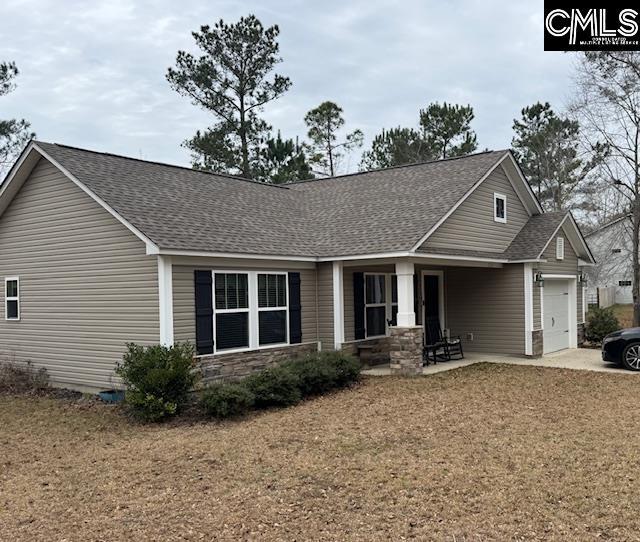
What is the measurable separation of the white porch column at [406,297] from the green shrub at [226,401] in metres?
4.05

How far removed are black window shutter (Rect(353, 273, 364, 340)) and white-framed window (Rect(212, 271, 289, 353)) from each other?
182 centimetres

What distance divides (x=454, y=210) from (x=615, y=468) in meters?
8.03

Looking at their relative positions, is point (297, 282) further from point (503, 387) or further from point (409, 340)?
point (503, 387)

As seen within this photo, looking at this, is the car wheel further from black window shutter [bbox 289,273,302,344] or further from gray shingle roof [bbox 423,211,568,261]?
black window shutter [bbox 289,273,302,344]

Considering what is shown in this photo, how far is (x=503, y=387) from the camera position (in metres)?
10.6

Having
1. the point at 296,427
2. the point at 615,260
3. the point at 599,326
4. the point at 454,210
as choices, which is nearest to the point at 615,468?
the point at 296,427

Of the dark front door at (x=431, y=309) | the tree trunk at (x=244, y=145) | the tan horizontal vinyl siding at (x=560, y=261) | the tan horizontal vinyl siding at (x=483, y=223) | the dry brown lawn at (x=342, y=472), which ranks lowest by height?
the dry brown lawn at (x=342, y=472)

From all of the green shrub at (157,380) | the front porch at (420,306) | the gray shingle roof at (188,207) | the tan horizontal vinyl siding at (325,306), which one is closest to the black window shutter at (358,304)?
the front porch at (420,306)

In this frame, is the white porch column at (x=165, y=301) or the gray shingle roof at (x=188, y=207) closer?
the white porch column at (x=165, y=301)

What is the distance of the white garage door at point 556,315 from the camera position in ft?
50.7

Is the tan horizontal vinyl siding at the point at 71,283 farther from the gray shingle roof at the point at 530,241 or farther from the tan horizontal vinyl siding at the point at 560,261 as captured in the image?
the tan horizontal vinyl siding at the point at 560,261

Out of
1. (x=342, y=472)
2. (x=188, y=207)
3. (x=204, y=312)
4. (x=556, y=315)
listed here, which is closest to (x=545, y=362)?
(x=556, y=315)

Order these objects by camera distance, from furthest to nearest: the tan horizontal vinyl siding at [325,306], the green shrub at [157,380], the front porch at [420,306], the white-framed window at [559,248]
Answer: the white-framed window at [559,248] < the tan horizontal vinyl siding at [325,306] < the front porch at [420,306] < the green shrub at [157,380]

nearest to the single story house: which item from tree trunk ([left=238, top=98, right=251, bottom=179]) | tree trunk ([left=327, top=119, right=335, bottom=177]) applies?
tree trunk ([left=238, top=98, right=251, bottom=179])
